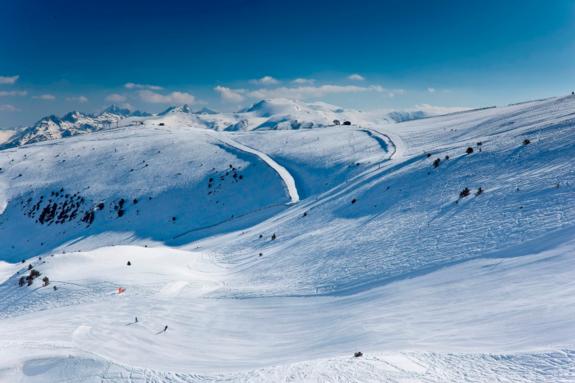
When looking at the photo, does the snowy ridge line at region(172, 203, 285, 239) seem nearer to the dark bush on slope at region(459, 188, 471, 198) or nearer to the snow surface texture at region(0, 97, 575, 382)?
the snow surface texture at region(0, 97, 575, 382)

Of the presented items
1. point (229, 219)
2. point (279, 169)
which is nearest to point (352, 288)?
point (229, 219)

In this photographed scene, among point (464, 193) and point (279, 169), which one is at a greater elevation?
point (279, 169)

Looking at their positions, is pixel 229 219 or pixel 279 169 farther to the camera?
pixel 279 169

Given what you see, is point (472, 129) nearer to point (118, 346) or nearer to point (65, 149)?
point (118, 346)

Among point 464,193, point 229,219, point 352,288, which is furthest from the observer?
point 229,219

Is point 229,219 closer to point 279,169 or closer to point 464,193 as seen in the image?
point 279,169

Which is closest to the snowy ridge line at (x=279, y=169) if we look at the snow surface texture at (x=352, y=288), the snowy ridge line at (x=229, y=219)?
the snow surface texture at (x=352, y=288)

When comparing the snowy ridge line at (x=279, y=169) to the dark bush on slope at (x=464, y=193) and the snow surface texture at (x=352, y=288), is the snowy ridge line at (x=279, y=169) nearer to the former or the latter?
the snow surface texture at (x=352, y=288)

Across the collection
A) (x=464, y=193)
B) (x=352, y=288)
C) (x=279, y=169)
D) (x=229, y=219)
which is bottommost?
(x=352, y=288)

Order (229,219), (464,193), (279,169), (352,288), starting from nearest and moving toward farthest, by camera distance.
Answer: (352,288) → (464,193) → (229,219) → (279,169)
